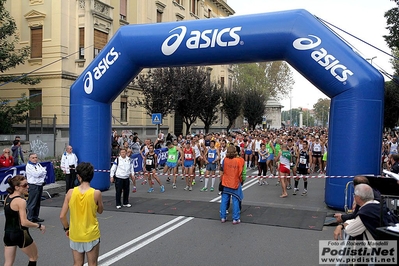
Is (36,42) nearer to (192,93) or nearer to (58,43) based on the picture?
(58,43)

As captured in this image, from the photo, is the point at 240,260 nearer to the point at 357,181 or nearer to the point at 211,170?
the point at 357,181

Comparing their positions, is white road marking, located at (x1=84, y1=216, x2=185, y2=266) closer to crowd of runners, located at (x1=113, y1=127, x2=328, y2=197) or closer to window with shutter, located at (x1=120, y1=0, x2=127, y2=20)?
crowd of runners, located at (x1=113, y1=127, x2=328, y2=197)

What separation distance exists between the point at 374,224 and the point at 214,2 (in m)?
42.4

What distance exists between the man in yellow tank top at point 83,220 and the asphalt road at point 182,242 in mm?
1367

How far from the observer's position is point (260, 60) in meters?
9.66

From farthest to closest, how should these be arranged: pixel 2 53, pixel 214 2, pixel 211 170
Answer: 1. pixel 214 2
2. pixel 2 53
3. pixel 211 170

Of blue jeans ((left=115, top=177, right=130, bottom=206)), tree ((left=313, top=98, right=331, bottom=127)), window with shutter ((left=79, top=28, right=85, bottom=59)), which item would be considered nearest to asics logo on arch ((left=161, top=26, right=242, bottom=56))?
blue jeans ((left=115, top=177, right=130, bottom=206))

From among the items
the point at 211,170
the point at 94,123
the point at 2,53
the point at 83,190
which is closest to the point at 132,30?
the point at 94,123

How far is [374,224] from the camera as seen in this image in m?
3.90

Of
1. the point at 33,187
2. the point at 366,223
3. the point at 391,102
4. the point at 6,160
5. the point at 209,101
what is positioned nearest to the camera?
the point at 366,223

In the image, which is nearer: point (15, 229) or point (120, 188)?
point (15, 229)

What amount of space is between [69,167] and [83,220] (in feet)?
21.3

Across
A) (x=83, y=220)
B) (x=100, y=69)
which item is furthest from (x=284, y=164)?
(x=83, y=220)

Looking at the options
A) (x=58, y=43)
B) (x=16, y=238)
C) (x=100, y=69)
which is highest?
(x=58, y=43)
